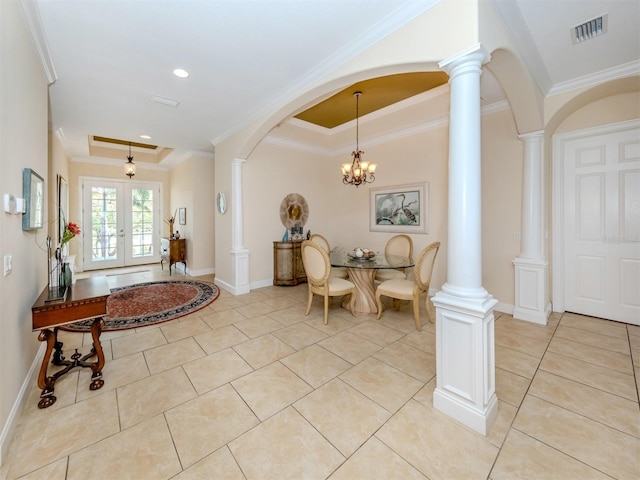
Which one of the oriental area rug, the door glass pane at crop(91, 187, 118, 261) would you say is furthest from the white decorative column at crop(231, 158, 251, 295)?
the door glass pane at crop(91, 187, 118, 261)

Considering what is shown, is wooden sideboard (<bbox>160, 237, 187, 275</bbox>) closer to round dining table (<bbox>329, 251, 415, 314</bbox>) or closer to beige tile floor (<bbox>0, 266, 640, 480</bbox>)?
beige tile floor (<bbox>0, 266, 640, 480</bbox>)

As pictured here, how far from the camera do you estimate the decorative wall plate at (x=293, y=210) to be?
539 cm

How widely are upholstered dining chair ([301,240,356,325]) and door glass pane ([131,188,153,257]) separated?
6.11 metres

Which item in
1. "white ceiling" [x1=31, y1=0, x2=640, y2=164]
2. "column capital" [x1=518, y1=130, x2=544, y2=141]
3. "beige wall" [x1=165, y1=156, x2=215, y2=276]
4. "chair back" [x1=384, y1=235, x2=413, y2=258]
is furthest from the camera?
"beige wall" [x1=165, y1=156, x2=215, y2=276]

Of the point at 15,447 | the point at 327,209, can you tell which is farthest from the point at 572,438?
the point at 327,209

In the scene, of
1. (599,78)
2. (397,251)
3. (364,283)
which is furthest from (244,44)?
(599,78)

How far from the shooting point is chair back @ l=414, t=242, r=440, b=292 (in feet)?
10.1

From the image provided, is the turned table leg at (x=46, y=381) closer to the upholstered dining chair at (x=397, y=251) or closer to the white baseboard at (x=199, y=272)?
the upholstered dining chair at (x=397, y=251)

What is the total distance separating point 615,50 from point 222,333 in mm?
4855

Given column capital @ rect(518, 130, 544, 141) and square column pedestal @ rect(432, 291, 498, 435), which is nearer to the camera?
square column pedestal @ rect(432, 291, 498, 435)

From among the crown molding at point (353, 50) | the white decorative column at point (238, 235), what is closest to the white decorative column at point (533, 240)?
the crown molding at point (353, 50)

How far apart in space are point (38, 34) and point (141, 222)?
19.5 feet

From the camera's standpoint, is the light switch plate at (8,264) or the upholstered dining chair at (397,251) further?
the upholstered dining chair at (397,251)

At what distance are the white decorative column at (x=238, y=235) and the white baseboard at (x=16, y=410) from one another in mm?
2532
